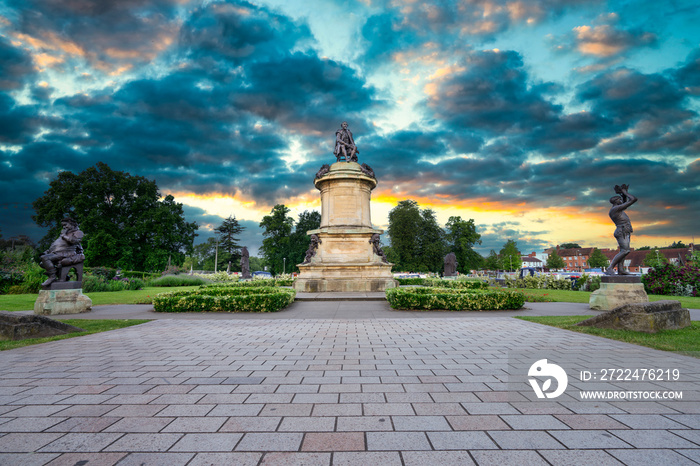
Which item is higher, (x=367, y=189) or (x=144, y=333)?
(x=367, y=189)

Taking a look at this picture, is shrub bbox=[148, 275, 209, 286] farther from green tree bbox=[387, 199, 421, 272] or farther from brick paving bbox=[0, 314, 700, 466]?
green tree bbox=[387, 199, 421, 272]

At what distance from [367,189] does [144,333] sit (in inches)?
619

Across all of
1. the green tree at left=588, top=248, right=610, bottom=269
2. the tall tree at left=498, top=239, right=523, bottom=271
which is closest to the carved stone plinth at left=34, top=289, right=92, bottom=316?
the tall tree at left=498, top=239, right=523, bottom=271

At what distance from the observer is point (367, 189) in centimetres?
2173

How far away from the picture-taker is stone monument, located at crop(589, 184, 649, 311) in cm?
1145

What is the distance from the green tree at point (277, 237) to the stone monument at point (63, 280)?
173 feet

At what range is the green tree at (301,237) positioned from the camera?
217ft

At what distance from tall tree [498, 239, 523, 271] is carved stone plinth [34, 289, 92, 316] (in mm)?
91989

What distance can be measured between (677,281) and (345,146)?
20.3 meters

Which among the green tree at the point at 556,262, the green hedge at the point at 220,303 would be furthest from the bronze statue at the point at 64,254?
the green tree at the point at 556,262

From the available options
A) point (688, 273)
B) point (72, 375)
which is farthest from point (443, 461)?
point (688, 273)

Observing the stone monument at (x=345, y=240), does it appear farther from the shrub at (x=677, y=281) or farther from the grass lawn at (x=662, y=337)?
the shrub at (x=677, y=281)

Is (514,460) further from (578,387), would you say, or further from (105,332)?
(105,332)

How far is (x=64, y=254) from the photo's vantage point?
11.9 m
